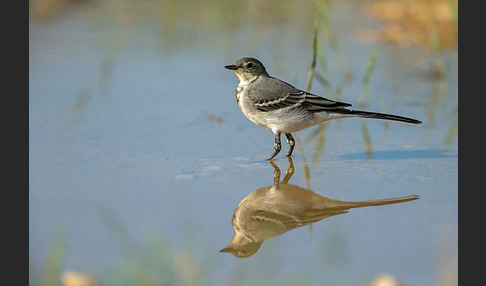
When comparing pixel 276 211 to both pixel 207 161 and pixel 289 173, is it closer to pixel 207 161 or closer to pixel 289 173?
pixel 289 173

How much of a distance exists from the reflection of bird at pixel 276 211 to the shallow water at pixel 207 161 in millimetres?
89

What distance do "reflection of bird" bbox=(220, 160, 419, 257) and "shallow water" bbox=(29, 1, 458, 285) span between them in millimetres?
89

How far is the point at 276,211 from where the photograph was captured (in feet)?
16.3

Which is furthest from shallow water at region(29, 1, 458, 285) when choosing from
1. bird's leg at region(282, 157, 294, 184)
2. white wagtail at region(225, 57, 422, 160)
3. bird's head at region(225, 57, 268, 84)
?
bird's head at region(225, 57, 268, 84)

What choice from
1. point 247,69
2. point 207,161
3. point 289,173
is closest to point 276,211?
point 289,173

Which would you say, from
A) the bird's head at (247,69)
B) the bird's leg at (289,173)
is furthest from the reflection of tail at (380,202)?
the bird's head at (247,69)

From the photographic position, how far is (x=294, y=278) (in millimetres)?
3805

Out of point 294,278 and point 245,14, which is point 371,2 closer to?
point 245,14

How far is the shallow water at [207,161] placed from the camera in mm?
4069

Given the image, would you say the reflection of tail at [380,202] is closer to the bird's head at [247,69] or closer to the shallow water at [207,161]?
the shallow water at [207,161]

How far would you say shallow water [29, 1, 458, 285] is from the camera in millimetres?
4069

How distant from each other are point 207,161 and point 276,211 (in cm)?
124

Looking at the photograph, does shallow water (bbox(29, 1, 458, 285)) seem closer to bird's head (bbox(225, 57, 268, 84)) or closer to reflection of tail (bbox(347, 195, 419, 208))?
reflection of tail (bbox(347, 195, 419, 208))

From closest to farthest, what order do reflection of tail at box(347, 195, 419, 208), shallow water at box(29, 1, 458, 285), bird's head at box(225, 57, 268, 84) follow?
shallow water at box(29, 1, 458, 285)
reflection of tail at box(347, 195, 419, 208)
bird's head at box(225, 57, 268, 84)
